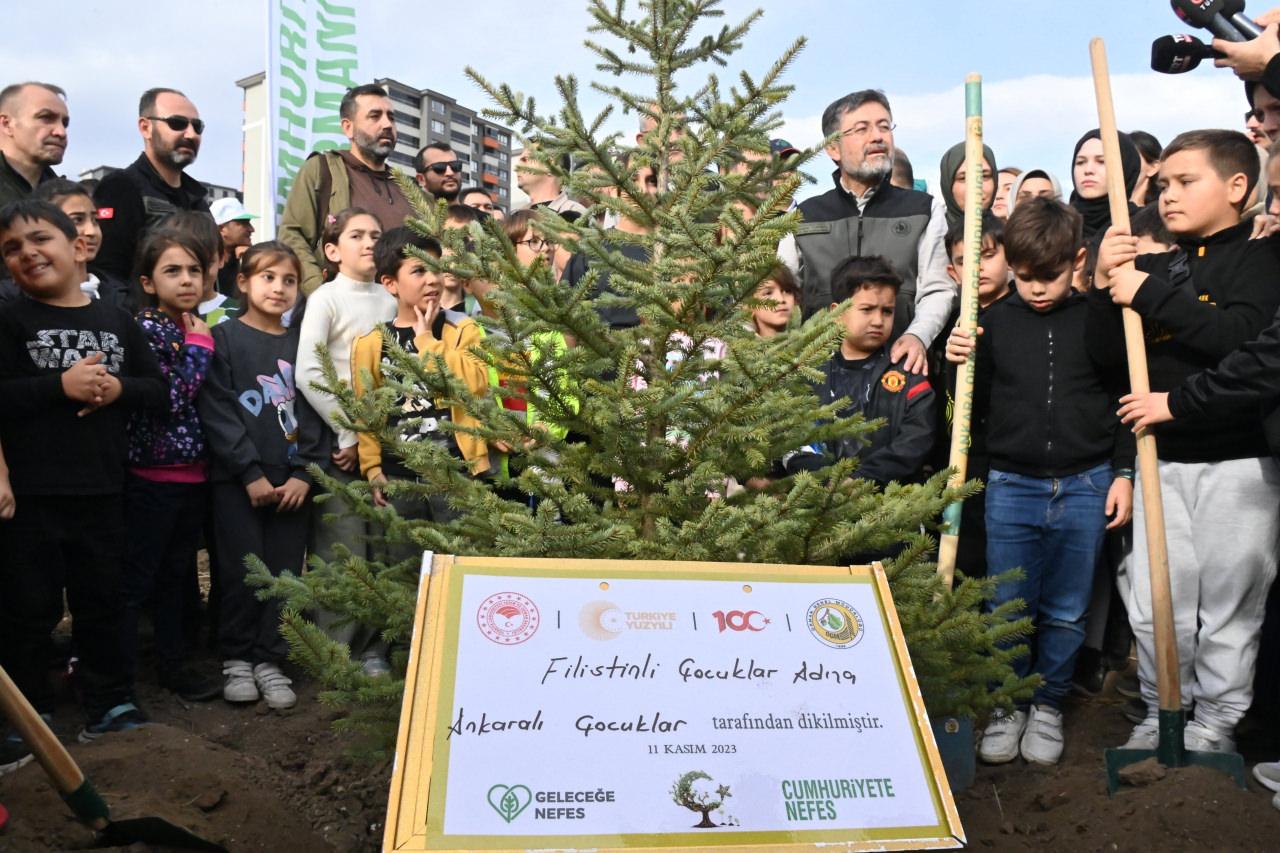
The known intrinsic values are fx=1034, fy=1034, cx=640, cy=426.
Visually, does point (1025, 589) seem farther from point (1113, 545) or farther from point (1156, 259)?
point (1156, 259)

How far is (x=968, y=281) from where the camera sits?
4.01 m

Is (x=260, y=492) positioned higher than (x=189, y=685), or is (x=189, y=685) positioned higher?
(x=260, y=492)

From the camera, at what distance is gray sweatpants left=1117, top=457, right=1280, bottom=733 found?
3807mm

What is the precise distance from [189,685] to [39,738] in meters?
2.20

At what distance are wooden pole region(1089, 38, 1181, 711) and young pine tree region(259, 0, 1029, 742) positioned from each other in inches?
30.8

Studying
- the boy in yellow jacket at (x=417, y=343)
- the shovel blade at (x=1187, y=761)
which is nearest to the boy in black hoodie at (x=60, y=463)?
the boy in yellow jacket at (x=417, y=343)

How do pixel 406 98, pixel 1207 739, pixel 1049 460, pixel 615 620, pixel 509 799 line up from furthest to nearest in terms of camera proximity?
1. pixel 406 98
2. pixel 1049 460
3. pixel 1207 739
4. pixel 615 620
5. pixel 509 799

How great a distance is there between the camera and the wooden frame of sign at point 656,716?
2064 mm

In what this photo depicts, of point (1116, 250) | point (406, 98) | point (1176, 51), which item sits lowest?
point (1116, 250)

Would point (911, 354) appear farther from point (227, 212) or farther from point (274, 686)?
point (227, 212)

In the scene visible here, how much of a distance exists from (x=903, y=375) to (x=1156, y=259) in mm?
1108

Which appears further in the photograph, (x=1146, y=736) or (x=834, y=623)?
(x=1146, y=736)

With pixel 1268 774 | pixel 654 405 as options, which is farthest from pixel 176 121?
pixel 1268 774

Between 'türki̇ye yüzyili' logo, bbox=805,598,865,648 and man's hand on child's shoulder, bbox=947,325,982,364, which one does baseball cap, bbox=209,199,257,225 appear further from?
'türki̇ye yüzyili' logo, bbox=805,598,865,648
